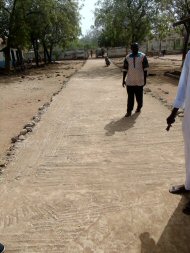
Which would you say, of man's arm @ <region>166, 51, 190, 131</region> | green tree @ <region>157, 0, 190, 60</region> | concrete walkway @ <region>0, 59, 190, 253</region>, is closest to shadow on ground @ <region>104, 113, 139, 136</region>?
concrete walkway @ <region>0, 59, 190, 253</region>

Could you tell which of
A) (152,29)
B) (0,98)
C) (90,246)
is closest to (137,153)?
(90,246)

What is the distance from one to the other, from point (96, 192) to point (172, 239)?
4.10 feet

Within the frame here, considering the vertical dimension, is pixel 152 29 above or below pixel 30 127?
above

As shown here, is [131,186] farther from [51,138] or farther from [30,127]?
[30,127]

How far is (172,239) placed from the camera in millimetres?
3033

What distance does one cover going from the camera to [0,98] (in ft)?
45.6

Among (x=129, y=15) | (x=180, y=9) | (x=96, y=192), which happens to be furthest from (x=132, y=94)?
(x=129, y=15)

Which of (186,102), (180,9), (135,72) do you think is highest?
(180,9)

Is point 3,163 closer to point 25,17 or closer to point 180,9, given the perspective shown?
point 180,9

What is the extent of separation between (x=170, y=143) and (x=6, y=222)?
11.0 feet

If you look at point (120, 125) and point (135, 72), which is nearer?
point (120, 125)

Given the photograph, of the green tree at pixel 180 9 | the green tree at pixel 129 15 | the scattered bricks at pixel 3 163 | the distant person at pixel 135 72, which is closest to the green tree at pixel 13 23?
the green tree at pixel 129 15

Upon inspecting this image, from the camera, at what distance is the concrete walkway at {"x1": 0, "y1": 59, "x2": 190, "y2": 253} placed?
3086 millimetres

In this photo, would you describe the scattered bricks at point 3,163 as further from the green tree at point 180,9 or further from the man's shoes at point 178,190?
the green tree at point 180,9
